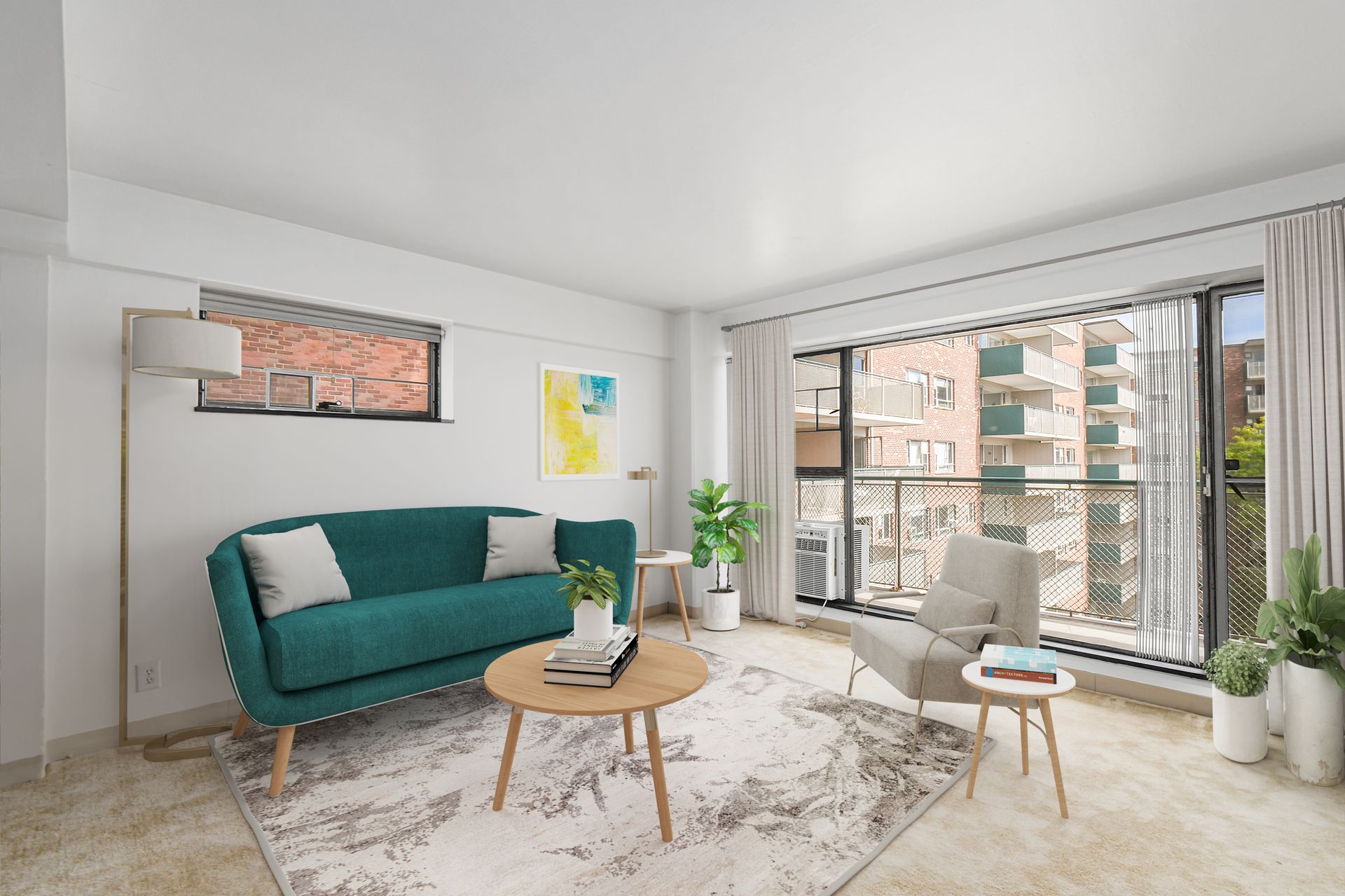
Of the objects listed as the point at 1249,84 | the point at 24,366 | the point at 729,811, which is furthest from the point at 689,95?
the point at 24,366

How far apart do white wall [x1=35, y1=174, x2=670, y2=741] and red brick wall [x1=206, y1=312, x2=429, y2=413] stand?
0.96 ft

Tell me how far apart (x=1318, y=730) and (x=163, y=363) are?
4.98 metres

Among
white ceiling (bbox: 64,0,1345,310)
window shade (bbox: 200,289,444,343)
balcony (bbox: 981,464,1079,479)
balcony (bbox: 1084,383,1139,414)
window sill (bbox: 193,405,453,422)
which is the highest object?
white ceiling (bbox: 64,0,1345,310)

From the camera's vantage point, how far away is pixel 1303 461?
285 centimetres

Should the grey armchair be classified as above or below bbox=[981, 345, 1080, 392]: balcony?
below

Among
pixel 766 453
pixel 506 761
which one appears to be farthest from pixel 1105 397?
pixel 506 761

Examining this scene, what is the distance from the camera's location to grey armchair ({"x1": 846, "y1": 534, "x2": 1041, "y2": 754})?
109 inches

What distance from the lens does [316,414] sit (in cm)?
361

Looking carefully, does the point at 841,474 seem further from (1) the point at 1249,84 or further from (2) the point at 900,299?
(1) the point at 1249,84

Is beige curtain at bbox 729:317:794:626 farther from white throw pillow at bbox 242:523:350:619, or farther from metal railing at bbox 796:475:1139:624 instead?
white throw pillow at bbox 242:523:350:619

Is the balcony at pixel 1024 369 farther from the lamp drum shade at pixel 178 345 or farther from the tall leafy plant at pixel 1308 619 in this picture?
the lamp drum shade at pixel 178 345

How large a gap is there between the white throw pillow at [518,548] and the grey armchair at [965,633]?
Answer: 76.1 inches

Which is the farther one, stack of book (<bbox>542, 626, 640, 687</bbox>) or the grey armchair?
the grey armchair

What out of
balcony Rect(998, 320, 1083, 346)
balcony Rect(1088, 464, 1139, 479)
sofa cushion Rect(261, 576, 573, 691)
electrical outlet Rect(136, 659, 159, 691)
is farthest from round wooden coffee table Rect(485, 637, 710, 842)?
balcony Rect(998, 320, 1083, 346)
